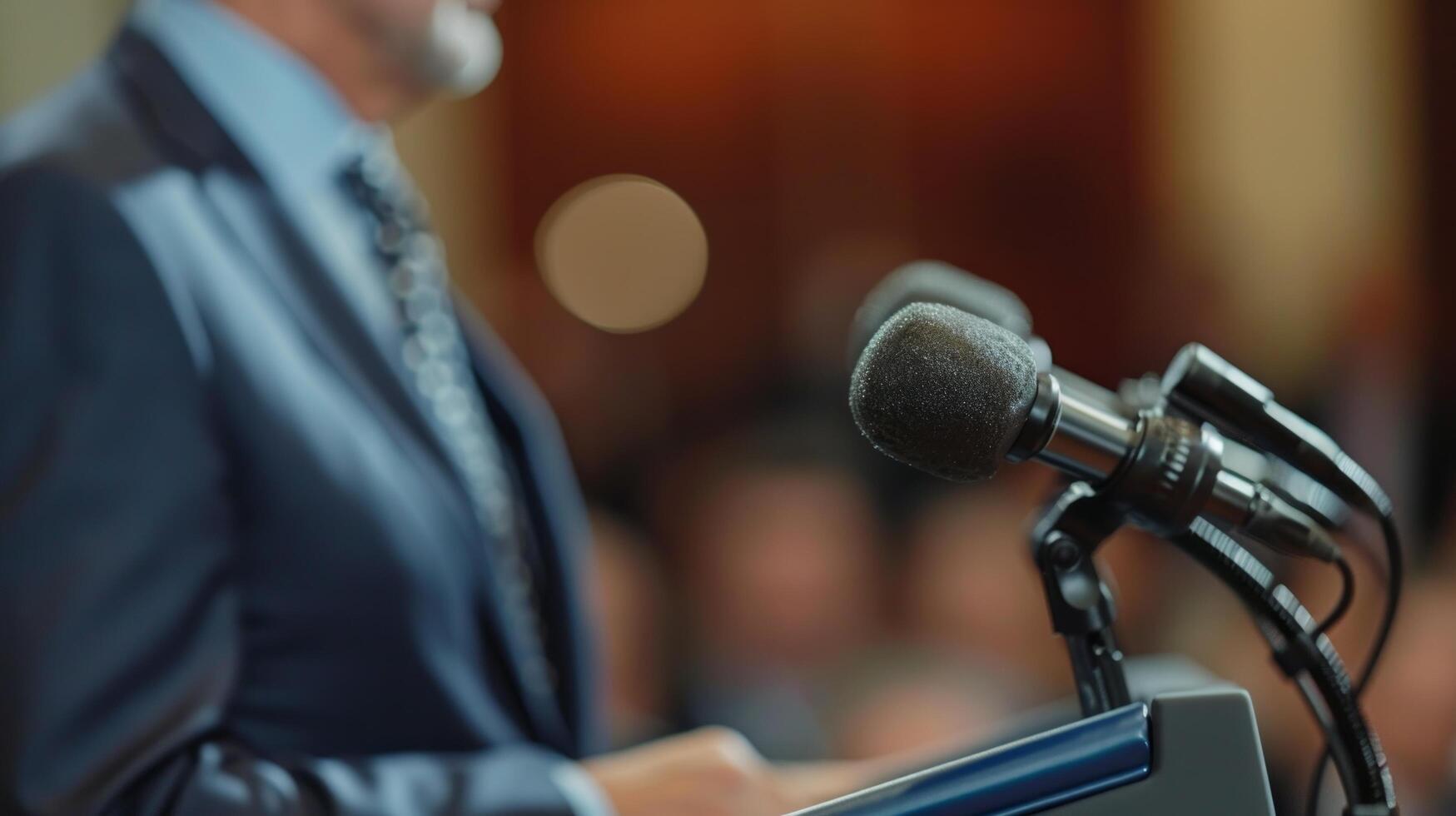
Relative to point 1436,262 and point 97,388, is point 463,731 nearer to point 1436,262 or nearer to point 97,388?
point 97,388

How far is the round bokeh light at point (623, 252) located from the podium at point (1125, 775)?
3067 millimetres

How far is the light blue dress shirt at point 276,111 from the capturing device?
0.80 m

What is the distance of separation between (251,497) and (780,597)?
1.84m

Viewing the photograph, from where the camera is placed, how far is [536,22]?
3.50m

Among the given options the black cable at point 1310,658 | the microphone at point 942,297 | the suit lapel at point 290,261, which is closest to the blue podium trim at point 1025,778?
the black cable at point 1310,658

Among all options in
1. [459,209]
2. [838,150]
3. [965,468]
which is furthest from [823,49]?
[965,468]

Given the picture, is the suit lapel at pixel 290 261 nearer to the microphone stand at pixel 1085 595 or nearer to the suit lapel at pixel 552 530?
the suit lapel at pixel 552 530

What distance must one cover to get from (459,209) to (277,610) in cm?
265

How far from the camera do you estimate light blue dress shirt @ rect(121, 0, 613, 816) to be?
80 cm

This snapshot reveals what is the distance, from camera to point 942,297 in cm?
63

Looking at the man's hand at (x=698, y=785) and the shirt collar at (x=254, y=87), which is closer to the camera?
the man's hand at (x=698, y=785)

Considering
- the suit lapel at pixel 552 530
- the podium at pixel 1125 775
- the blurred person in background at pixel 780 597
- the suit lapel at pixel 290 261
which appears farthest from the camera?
the blurred person in background at pixel 780 597

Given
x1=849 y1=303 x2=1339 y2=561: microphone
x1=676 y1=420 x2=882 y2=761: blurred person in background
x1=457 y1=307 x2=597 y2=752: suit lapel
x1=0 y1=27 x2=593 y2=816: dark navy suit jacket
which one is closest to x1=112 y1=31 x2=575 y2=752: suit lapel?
x1=0 y1=27 x2=593 y2=816: dark navy suit jacket

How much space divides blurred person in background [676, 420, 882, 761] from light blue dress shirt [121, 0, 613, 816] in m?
1.48
